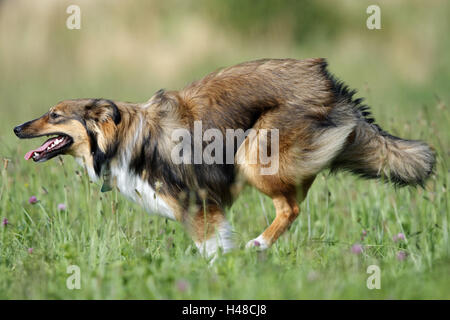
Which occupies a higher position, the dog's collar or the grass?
the dog's collar

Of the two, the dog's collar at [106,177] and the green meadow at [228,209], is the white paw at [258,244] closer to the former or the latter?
the green meadow at [228,209]

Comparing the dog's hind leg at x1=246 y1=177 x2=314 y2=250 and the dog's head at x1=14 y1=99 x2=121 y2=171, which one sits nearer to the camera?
the dog's hind leg at x1=246 y1=177 x2=314 y2=250

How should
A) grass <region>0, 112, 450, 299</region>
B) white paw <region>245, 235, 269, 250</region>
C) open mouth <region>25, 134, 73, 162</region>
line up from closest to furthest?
1. grass <region>0, 112, 450, 299</region>
2. white paw <region>245, 235, 269, 250</region>
3. open mouth <region>25, 134, 73, 162</region>

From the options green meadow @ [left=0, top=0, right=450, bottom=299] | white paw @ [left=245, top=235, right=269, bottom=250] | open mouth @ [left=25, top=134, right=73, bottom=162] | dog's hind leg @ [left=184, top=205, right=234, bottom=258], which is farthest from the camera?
open mouth @ [left=25, top=134, right=73, bottom=162]

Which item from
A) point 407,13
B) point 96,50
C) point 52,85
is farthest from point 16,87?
point 407,13

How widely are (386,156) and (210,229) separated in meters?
1.52

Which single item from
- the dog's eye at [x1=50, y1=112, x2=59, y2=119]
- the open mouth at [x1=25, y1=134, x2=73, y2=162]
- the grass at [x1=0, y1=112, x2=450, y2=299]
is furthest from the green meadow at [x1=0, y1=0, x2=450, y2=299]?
the dog's eye at [x1=50, y1=112, x2=59, y2=119]

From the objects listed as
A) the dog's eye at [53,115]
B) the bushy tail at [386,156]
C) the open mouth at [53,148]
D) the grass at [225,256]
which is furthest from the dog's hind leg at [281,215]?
the dog's eye at [53,115]

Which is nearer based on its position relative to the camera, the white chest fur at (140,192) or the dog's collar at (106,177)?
the white chest fur at (140,192)

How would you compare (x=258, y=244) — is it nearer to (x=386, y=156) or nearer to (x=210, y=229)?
(x=210, y=229)

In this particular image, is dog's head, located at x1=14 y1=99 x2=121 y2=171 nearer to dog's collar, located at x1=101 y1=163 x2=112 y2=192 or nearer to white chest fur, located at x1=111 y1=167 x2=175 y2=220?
dog's collar, located at x1=101 y1=163 x2=112 y2=192

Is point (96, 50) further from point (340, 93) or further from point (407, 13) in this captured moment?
point (340, 93)

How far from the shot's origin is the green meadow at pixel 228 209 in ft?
12.2

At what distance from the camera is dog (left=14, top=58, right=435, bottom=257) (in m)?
4.70
